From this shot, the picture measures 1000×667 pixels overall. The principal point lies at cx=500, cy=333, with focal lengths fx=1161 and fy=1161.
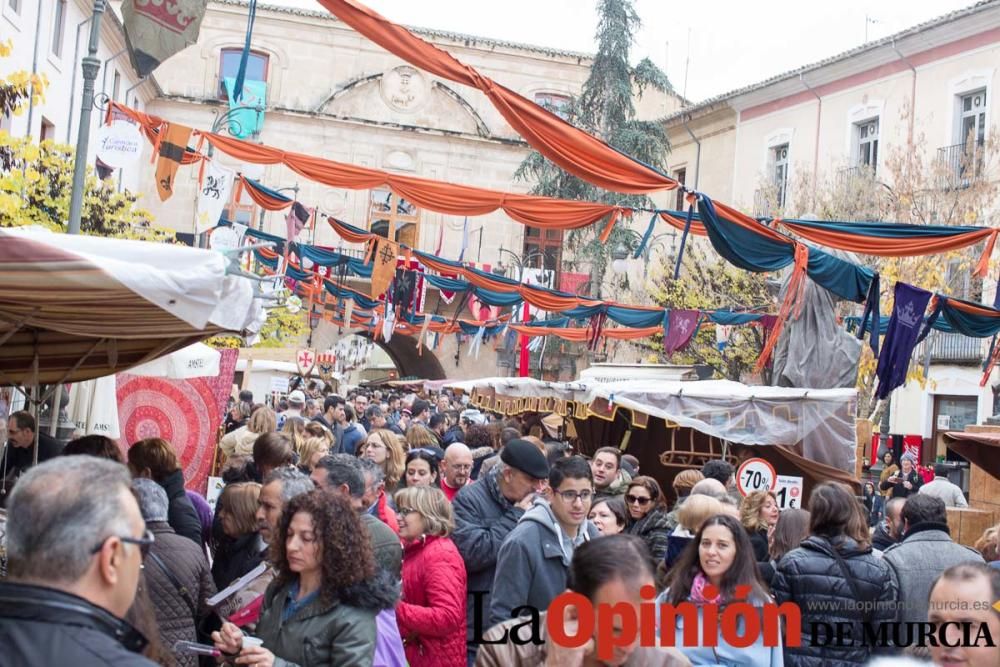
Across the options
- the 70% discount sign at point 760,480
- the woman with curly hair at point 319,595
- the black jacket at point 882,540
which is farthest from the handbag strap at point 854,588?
the 70% discount sign at point 760,480

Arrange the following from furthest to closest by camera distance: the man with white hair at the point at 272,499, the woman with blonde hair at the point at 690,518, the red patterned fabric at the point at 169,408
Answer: the red patterned fabric at the point at 169,408
the woman with blonde hair at the point at 690,518
the man with white hair at the point at 272,499

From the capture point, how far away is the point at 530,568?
4980mm

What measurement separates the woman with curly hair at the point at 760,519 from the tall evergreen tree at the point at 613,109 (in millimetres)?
25148

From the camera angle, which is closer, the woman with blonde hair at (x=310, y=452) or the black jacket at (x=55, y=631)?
the black jacket at (x=55, y=631)

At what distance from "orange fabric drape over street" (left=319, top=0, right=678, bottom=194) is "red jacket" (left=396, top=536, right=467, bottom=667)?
3.43 meters

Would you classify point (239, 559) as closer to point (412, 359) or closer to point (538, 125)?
point (538, 125)

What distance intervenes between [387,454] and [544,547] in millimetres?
3664

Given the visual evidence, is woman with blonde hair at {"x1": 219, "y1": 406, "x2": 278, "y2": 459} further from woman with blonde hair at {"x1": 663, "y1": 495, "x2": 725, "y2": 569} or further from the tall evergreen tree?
the tall evergreen tree

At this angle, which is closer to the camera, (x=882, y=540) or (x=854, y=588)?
(x=854, y=588)

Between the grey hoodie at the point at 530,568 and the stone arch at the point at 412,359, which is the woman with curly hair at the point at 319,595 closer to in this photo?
the grey hoodie at the point at 530,568

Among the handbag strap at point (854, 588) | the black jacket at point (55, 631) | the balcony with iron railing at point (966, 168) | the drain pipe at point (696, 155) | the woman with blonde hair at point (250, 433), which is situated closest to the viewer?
the black jacket at point (55, 631)

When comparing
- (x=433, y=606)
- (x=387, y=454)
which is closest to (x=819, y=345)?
(x=387, y=454)

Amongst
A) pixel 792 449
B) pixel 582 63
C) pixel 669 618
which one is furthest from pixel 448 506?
pixel 582 63

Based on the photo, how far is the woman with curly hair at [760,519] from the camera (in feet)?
22.4
